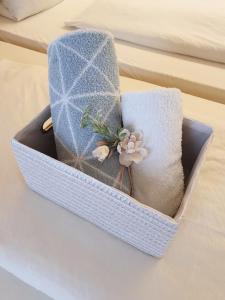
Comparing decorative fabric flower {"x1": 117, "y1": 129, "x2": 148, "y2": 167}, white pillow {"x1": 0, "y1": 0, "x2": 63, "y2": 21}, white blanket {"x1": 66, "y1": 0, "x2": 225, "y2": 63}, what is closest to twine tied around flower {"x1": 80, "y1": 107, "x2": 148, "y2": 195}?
decorative fabric flower {"x1": 117, "y1": 129, "x2": 148, "y2": 167}

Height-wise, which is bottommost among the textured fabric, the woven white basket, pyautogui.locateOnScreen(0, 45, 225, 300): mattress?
pyautogui.locateOnScreen(0, 45, 225, 300): mattress

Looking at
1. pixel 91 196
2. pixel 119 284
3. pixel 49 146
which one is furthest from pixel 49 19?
pixel 119 284

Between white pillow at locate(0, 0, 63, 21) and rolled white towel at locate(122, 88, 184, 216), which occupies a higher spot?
white pillow at locate(0, 0, 63, 21)

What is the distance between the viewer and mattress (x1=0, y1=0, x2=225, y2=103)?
3.55 feet

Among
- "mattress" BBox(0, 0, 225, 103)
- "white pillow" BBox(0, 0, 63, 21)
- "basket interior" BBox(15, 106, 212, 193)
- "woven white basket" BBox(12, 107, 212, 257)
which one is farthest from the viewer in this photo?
"white pillow" BBox(0, 0, 63, 21)

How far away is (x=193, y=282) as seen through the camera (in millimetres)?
553

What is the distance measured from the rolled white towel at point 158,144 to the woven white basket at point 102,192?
0.14 feet

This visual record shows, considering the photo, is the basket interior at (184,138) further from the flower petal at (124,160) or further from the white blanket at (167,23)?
the white blanket at (167,23)

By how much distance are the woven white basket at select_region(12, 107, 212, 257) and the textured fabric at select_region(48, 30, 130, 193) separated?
0.21 feet

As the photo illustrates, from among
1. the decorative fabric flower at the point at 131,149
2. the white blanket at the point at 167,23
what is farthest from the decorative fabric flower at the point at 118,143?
the white blanket at the point at 167,23

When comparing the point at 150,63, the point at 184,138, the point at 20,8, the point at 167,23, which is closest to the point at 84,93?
the point at 184,138

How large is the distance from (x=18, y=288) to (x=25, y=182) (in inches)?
10.6

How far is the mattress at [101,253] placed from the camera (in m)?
0.55

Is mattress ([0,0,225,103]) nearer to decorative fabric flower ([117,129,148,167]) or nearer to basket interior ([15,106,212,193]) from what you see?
basket interior ([15,106,212,193])
